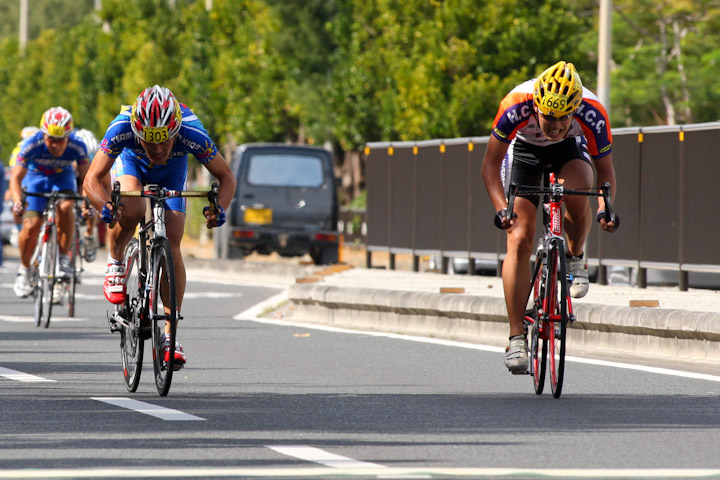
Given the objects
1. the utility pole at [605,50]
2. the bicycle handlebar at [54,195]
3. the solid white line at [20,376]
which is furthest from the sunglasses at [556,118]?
the utility pole at [605,50]

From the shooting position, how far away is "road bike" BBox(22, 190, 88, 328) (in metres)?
15.8

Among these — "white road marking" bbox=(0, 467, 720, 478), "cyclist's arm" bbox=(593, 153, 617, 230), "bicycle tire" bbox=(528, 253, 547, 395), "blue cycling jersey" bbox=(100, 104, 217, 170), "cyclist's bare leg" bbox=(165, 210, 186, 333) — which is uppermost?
"blue cycling jersey" bbox=(100, 104, 217, 170)

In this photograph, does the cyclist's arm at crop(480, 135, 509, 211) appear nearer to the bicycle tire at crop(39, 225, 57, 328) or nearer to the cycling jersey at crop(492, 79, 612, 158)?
the cycling jersey at crop(492, 79, 612, 158)

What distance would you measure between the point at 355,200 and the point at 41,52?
40.4 meters

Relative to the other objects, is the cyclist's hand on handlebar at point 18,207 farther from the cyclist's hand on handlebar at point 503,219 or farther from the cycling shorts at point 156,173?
the cyclist's hand on handlebar at point 503,219

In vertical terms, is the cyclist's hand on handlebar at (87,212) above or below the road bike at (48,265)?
above

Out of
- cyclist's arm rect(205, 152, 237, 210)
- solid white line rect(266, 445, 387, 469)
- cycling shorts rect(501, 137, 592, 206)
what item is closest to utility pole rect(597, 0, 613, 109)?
cycling shorts rect(501, 137, 592, 206)

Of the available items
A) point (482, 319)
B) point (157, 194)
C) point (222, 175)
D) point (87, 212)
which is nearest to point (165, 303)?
point (157, 194)

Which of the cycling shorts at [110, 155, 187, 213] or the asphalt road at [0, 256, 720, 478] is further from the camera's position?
the cycling shorts at [110, 155, 187, 213]

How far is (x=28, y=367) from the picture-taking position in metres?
11.6

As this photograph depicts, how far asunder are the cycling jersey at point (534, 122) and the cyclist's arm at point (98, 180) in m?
2.25

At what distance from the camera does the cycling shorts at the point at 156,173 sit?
10305 mm

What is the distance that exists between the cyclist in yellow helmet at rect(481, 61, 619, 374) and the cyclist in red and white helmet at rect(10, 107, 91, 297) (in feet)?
22.4

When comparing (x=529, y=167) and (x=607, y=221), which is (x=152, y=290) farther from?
(x=607, y=221)
